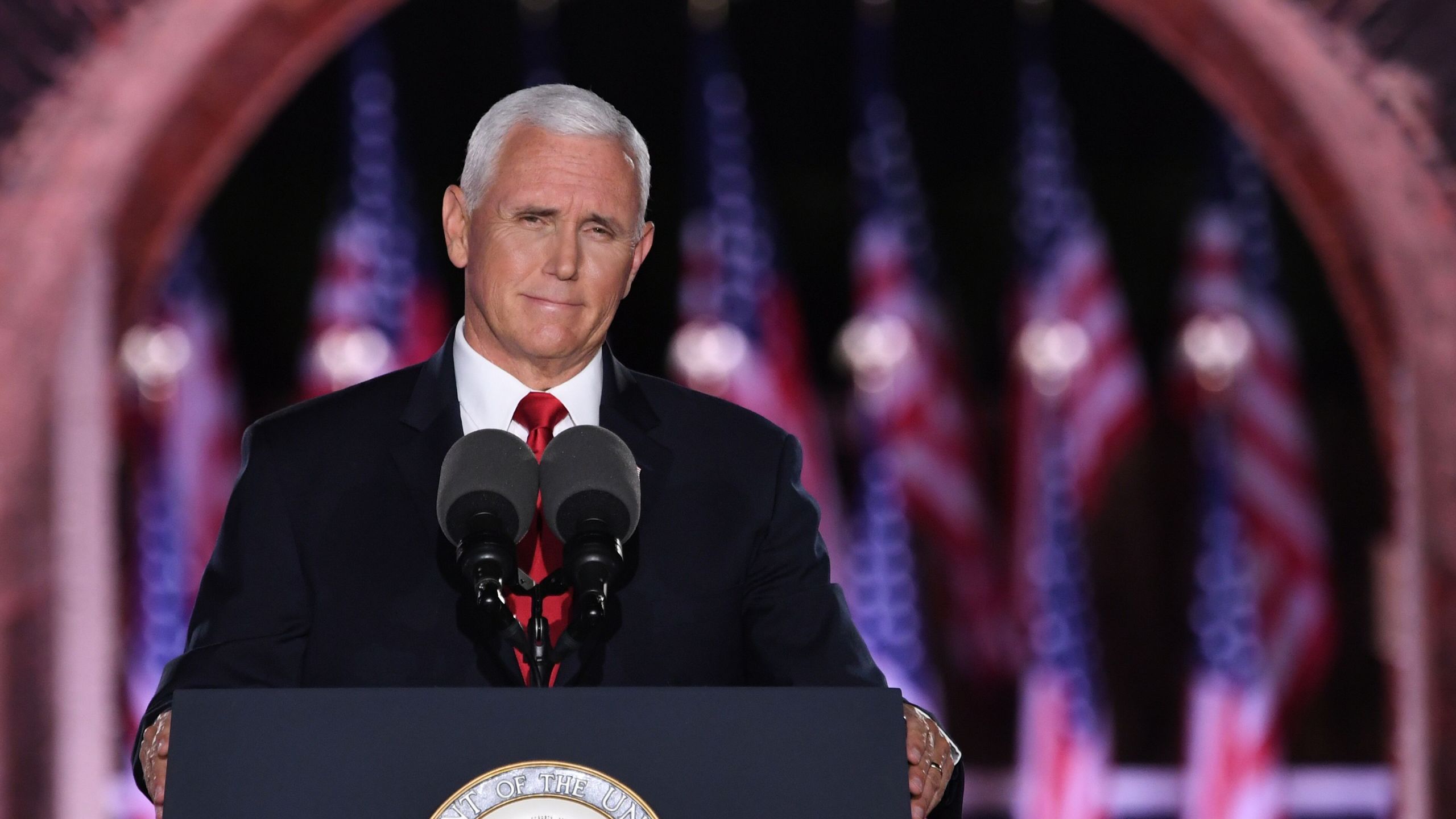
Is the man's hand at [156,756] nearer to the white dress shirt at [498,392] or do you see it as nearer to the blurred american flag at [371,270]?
the white dress shirt at [498,392]

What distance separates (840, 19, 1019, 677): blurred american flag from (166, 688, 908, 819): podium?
5.97 m

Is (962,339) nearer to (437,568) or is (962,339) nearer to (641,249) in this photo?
(641,249)

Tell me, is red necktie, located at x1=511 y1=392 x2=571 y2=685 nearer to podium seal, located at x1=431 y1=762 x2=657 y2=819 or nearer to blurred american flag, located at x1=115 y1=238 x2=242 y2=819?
podium seal, located at x1=431 y1=762 x2=657 y2=819

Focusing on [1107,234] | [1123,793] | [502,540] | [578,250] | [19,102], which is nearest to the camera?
[502,540]

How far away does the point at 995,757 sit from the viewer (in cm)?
838

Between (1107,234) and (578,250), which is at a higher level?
(1107,234)

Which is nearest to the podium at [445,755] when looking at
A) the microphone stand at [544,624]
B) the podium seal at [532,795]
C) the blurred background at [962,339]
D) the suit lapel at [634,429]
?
the podium seal at [532,795]

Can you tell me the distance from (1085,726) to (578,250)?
586 cm

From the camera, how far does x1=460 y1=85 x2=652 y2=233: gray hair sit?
4.76 feet

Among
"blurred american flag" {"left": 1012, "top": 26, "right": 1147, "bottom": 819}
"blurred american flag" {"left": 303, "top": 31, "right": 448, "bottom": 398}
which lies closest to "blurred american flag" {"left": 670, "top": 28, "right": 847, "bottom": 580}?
"blurred american flag" {"left": 1012, "top": 26, "right": 1147, "bottom": 819}

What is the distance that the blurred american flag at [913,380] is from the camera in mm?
7012

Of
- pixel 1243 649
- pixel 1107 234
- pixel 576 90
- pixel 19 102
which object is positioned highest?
pixel 1107 234

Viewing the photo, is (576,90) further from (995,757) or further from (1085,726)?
(995,757)

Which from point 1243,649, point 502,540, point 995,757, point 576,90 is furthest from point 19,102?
point 995,757
